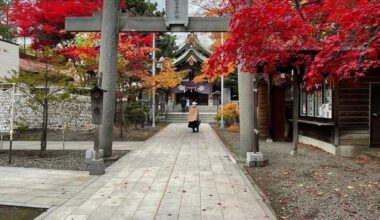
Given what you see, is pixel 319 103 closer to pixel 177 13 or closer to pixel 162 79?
pixel 177 13

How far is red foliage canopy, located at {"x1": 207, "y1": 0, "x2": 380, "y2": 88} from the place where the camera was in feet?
17.7

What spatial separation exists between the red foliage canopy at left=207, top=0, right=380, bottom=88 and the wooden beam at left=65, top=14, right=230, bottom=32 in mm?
1093

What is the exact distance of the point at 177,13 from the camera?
1164cm

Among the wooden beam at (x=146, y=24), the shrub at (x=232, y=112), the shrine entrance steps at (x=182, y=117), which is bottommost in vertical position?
the shrine entrance steps at (x=182, y=117)

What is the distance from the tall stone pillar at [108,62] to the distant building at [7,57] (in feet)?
37.8

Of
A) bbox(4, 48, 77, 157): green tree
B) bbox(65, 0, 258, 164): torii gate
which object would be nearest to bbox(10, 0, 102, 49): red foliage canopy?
bbox(65, 0, 258, 164): torii gate

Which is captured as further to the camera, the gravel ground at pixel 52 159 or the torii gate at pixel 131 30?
the torii gate at pixel 131 30

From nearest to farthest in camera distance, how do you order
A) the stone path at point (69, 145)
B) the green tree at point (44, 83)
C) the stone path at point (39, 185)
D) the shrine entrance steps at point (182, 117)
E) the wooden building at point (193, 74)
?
the stone path at point (39, 185)
the green tree at point (44, 83)
the stone path at point (69, 145)
the shrine entrance steps at point (182, 117)
the wooden building at point (193, 74)

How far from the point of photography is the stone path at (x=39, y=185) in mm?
6602

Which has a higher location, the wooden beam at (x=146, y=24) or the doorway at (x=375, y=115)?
the wooden beam at (x=146, y=24)

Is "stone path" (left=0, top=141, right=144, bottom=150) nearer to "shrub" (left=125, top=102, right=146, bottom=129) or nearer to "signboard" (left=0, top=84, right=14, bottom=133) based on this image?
"signboard" (left=0, top=84, right=14, bottom=133)

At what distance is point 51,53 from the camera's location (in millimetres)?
11891

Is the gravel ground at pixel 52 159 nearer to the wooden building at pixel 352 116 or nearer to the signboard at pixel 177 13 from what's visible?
the signboard at pixel 177 13

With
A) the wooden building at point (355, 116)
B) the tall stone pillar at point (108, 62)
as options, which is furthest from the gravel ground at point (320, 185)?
the tall stone pillar at point (108, 62)
